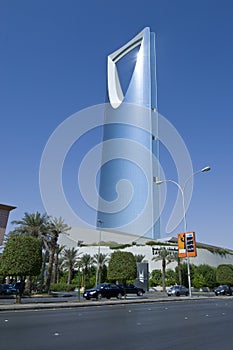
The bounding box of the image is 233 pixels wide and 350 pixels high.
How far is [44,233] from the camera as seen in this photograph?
43.6 m

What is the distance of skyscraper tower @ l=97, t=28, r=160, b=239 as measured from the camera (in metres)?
106

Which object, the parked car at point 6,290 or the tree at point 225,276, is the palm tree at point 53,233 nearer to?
the parked car at point 6,290

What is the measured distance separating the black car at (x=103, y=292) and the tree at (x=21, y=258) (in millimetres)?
6383

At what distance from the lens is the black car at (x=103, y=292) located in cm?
2884

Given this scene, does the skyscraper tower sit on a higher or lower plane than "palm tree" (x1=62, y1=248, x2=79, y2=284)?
higher

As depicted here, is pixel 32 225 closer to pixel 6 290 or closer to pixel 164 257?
pixel 6 290

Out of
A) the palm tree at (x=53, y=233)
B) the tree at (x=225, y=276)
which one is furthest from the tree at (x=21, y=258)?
the tree at (x=225, y=276)

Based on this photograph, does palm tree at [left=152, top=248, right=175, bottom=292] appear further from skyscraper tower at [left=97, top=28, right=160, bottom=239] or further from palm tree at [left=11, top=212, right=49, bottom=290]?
skyscraper tower at [left=97, top=28, right=160, bottom=239]

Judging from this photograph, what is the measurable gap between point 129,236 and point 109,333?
8553 centimetres

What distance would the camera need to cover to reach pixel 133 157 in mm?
112375

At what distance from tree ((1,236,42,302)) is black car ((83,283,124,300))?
20.9 feet

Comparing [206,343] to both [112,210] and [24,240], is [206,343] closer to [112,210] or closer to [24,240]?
[24,240]

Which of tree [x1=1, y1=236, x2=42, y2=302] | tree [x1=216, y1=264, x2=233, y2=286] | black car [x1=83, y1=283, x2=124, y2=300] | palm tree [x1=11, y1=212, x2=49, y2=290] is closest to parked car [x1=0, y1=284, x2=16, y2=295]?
palm tree [x1=11, y1=212, x2=49, y2=290]

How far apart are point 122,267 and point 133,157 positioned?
3269 inches
